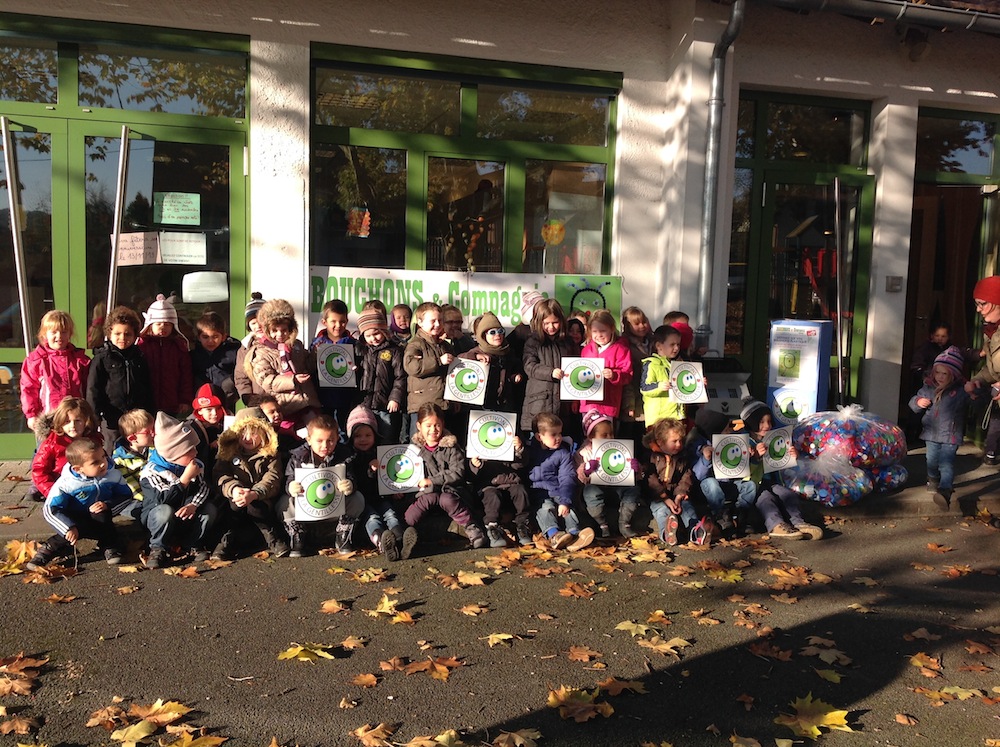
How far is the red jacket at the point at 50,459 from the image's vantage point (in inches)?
233

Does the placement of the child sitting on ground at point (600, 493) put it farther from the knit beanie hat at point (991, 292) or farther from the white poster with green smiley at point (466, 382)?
the knit beanie hat at point (991, 292)

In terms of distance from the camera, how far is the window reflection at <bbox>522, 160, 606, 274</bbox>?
9062 millimetres

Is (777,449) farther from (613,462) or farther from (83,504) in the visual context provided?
(83,504)

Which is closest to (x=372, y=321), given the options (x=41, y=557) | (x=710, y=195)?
(x=41, y=557)

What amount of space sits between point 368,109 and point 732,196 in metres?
3.72

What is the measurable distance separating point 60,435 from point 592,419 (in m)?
3.67

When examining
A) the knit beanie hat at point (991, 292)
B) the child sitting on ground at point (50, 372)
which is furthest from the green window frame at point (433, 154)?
the knit beanie hat at point (991, 292)

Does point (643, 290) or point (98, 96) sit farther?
point (643, 290)

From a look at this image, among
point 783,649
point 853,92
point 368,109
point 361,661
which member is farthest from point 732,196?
point 361,661

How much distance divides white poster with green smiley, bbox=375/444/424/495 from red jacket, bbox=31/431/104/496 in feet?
6.00

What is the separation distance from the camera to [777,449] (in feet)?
23.0

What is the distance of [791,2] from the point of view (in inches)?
324

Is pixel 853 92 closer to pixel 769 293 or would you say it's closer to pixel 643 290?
pixel 769 293

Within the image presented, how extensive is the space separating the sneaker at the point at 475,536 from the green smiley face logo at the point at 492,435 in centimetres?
57
